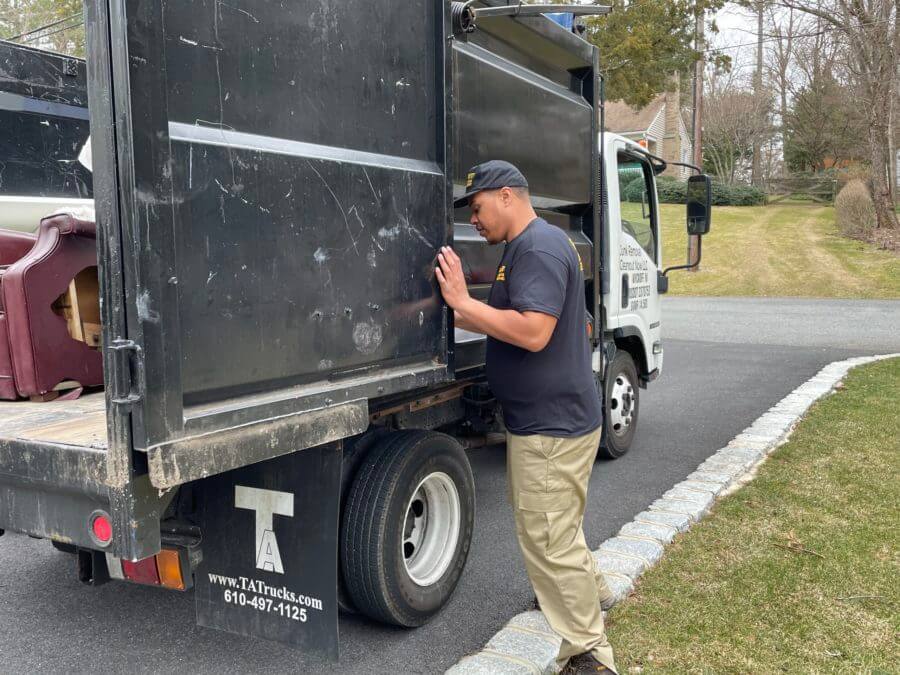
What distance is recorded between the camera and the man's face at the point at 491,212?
9.81ft

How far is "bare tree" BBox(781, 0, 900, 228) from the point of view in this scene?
18891mm

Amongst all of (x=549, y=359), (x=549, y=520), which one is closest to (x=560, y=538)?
(x=549, y=520)

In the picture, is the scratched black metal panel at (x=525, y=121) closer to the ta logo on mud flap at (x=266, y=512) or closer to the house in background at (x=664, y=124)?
the ta logo on mud flap at (x=266, y=512)

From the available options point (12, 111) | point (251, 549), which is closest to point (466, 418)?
point (251, 549)

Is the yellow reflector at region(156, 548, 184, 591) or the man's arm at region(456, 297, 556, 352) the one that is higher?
the man's arm at region(456, 297, 556, 352)

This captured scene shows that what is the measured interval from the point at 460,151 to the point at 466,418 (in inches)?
61.4

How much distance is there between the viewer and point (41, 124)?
4.31 meters

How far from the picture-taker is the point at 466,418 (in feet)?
13.9

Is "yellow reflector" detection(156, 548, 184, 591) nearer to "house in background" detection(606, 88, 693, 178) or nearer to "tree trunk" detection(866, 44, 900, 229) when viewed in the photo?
"tree trunk" detection(866, 44, 900, 229)

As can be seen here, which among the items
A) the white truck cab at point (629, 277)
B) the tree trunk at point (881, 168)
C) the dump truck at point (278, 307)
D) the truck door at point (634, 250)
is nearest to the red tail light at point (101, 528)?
the dump truck at point (278, 307)

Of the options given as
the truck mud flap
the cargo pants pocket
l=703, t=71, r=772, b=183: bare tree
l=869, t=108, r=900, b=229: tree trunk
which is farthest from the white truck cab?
l=703, t=71, r=772, b=183: bare tree

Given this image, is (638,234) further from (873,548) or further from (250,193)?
(250,193)

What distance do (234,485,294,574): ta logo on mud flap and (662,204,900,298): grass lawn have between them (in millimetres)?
17902

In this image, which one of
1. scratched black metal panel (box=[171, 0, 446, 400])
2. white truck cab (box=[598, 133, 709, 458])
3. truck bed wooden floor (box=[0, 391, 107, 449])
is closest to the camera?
scratched black metal panel (box=[171, 0, 446, 400])
